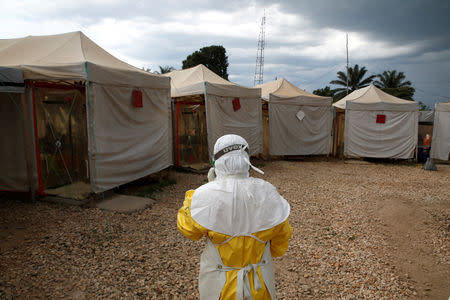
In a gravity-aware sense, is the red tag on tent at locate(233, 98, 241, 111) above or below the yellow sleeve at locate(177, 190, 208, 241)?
above

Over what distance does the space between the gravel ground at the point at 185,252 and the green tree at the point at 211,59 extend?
904 inches

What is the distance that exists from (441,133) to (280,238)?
440 inches

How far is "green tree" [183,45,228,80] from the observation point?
26.7m

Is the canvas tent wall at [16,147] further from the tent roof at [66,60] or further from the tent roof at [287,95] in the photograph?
the tent roof at [287,95]

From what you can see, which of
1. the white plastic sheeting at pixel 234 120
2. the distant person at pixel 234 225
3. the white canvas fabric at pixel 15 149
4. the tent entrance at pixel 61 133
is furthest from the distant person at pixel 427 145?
the white canvas fabric at pixel 15 149

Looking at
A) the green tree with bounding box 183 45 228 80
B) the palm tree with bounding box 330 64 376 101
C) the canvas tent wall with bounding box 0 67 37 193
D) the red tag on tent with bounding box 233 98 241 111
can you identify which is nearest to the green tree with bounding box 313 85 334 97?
the palm tree with bounding box 330 64 376 101

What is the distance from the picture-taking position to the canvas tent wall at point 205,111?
725 cm

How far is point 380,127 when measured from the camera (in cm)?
995

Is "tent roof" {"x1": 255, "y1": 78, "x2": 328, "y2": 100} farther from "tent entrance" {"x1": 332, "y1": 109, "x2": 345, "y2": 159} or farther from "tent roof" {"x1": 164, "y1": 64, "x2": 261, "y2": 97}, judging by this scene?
"tent entrance" {"x1": 332, "y1": 109, "x2": 345, "y2": 159}

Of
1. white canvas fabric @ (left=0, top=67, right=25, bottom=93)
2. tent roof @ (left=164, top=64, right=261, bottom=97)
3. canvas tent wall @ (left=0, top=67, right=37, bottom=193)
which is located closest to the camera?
white canvas fabric @ (left=0, top=67, right=25, bottom=93)

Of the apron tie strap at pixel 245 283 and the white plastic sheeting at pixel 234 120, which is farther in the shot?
the white plastic sheeting at pixel 234 120

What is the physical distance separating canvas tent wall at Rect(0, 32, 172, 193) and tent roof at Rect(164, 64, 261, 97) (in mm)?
1563

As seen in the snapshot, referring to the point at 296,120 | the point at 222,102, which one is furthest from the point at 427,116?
the point at 222,102

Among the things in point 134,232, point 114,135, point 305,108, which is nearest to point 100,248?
point 134,232
